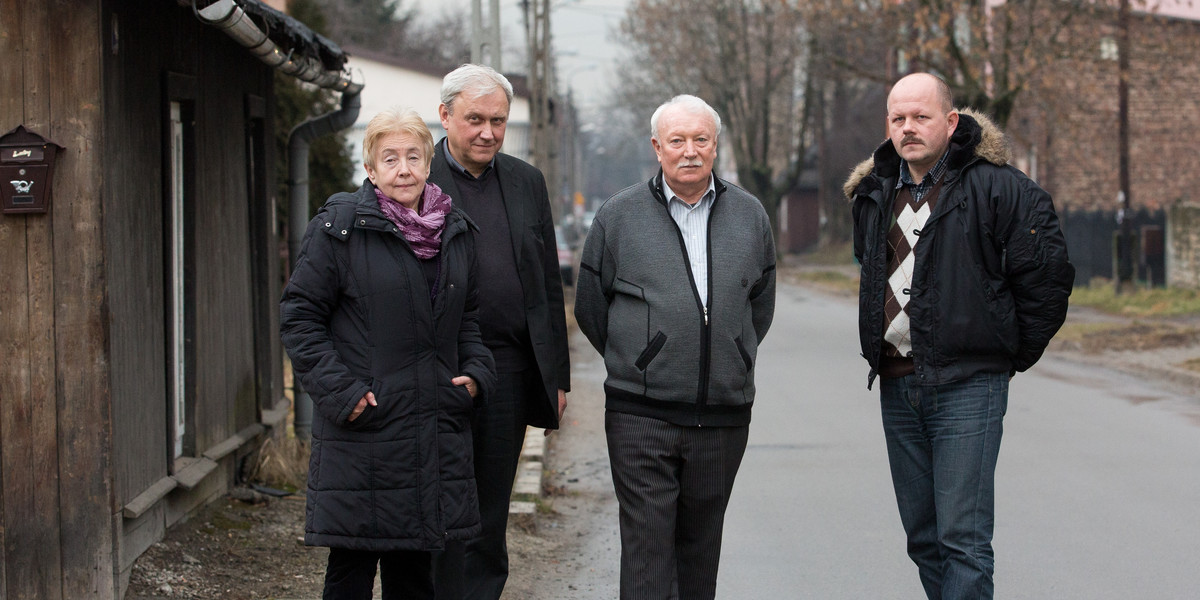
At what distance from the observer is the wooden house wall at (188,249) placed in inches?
208

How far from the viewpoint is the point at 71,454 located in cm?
488

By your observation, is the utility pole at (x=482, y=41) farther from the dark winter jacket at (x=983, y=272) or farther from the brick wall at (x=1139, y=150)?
the brick wall at (x=1139, y=150)

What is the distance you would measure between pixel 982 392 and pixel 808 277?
30492mm

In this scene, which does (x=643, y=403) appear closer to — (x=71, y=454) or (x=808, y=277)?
(x=71, y=454)

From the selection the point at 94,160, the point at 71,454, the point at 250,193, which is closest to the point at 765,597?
the point at 71,454

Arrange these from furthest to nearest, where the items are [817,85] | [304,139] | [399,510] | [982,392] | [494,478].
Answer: [817,85] → [304,139] → [494,478] → [982,392] → [399,510]

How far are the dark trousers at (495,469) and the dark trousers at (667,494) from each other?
357mm

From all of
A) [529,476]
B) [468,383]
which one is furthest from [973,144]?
[529,476]

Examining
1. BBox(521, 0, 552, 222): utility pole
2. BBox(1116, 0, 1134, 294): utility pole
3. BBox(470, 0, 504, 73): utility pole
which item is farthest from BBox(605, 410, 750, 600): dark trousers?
BBox(521, 0, 552, 222): utility pole

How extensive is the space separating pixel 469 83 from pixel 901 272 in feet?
5.26

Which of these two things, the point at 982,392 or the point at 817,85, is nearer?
the point at 982,392

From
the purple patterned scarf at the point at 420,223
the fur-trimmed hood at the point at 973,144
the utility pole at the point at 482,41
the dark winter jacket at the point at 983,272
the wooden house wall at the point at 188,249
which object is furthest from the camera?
Result: the utility pole at the point at 482,41

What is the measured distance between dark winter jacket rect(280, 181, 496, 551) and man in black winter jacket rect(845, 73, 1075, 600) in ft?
5.10

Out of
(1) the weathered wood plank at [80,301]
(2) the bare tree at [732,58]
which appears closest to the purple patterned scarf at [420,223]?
(1) the weathered wood plank at [80,301]
